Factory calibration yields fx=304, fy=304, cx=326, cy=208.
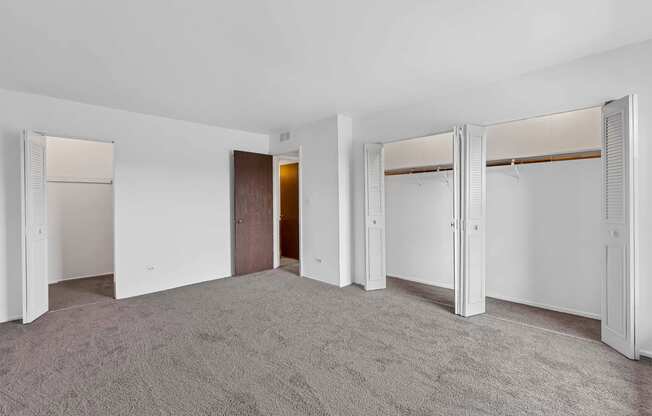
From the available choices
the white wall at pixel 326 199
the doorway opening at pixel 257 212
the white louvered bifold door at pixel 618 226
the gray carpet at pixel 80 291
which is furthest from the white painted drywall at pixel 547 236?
the gray carpet at pixel 80 291

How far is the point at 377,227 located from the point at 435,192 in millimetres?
953

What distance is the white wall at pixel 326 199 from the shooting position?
14.6 feet

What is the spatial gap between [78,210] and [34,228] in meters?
2.06

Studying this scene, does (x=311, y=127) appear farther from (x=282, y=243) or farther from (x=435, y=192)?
(x=282, y=243)

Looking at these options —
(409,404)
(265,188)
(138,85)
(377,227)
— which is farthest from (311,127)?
(409,404)

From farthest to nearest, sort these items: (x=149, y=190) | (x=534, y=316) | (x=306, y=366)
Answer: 1. (x=149, y=190)
2. (x=534, y=316)
3. (x=306, y=366)

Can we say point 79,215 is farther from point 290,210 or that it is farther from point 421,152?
point 421,152

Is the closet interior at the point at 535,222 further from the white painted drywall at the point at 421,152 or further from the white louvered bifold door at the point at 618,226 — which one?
the white louvered bifold door at the point at 618,226

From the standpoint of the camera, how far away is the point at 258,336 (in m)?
2.82

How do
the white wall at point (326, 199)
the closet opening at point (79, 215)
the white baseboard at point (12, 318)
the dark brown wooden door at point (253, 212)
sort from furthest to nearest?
the dark brown wooden door at point (253, 212) → the closet opening at point (79, 215) → the white wall at point (326, 199) → the white baseboard at point (12, 318)

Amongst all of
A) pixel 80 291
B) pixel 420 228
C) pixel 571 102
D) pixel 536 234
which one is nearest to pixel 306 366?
pixel 420 228

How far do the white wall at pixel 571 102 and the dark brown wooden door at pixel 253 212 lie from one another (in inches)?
93.4

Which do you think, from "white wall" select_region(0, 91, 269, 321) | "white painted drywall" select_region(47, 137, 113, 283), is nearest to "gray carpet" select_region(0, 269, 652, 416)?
"white wall" select_region(0, 91, 269, 321)

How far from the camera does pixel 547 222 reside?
3.39 metres
